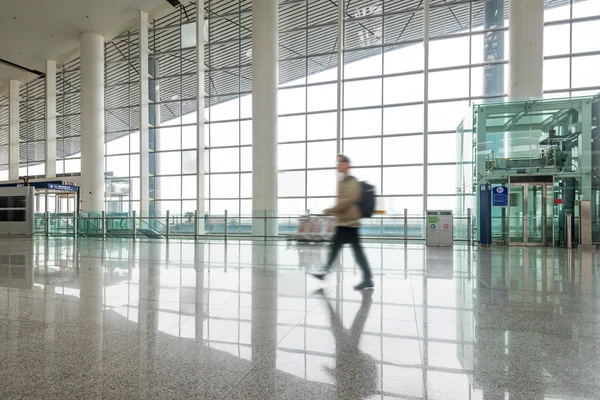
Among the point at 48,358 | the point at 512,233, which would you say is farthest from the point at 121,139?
the point at 48,358

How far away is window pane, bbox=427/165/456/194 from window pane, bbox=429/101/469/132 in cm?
209

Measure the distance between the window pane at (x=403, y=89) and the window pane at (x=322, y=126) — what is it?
125 inches

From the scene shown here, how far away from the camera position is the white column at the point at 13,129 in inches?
1189

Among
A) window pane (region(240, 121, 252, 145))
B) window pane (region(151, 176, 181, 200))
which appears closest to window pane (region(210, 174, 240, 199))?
window pane (region(240, 121, 252, 145))

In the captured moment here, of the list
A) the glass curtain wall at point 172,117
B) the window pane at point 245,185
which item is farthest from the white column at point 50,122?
the window pane at point 245,185

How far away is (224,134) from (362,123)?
29.3ft

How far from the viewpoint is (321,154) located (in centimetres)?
2255

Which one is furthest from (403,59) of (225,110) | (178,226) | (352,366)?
(352,366)

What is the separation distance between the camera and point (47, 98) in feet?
87.0

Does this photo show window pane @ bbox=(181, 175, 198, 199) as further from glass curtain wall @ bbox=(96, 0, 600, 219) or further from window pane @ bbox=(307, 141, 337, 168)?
window pane @ bbox=(307, 141, 337, 168)

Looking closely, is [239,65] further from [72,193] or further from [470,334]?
[470,334]

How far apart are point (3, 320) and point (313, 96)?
21.0 meters

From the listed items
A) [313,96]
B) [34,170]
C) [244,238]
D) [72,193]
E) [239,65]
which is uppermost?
[239,65]

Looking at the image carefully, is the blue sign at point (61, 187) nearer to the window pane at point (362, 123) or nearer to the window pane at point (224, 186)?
the window pane at point (224, 186)
